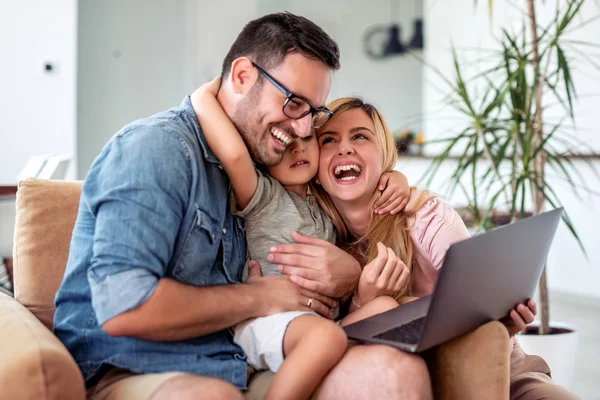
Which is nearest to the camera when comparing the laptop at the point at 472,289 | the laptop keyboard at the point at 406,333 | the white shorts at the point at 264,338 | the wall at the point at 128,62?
the laptop at the point at 472,289

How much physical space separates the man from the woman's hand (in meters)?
0.05

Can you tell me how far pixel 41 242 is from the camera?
1.69m

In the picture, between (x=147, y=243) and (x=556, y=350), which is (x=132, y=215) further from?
(x=556, y=350)

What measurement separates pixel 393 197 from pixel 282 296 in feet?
1.61

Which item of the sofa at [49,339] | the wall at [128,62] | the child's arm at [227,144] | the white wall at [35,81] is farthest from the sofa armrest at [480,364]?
the wall at [128,62]

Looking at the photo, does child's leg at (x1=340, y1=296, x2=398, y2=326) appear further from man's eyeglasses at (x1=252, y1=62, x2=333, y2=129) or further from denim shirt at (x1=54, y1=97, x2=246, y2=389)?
man's eyeglasses at (x1=252, y1=62, x2=333, y2=129)

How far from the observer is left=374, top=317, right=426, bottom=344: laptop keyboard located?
1.31 m

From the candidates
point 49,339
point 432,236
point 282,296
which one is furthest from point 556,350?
point 49,339

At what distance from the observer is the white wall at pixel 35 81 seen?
18.1ft

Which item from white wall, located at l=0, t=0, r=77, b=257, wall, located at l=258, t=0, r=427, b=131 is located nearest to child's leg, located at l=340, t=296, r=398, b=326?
white wall, located at l=0, t=0, r=77, b=257

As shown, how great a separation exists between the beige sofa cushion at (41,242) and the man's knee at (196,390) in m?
0.56

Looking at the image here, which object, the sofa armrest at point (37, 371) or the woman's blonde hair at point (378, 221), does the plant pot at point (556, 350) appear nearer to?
the woman's blonde hair at point (378, 221)

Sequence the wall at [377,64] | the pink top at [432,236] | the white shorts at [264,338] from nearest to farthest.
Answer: the white shorts at [264,338], the pink top at [432,236], the wall at [377,64]

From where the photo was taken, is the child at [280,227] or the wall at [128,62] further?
the wall at [128,62]
